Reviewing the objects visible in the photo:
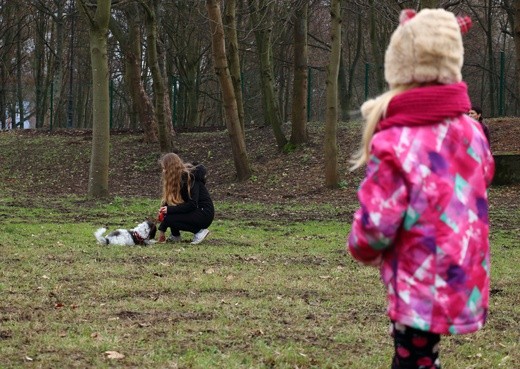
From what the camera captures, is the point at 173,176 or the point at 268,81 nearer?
the point at 173,176

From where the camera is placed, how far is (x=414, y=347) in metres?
3.90

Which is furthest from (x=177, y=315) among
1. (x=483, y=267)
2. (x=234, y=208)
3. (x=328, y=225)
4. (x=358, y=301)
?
(x=234, y=208)

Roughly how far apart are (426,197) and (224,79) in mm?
19136

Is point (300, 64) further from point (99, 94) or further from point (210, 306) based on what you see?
point (210, 306)

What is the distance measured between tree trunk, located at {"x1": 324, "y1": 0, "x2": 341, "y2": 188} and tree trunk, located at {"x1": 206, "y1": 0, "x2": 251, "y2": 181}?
9.03 feet

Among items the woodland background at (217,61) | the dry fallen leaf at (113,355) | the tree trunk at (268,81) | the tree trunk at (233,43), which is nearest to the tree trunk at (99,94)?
the woodland background at (217,61)

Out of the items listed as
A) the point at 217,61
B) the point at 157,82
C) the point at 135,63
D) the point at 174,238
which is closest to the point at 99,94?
the point at 217,61

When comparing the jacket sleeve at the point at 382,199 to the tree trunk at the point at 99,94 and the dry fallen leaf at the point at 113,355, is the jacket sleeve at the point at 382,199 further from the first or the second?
the tree trunk at the point at 99,94

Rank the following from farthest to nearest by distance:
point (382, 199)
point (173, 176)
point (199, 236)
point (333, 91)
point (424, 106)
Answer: point (333, 91), point (199, 236), point (173, 176), point (424, 106), point (382, 199)

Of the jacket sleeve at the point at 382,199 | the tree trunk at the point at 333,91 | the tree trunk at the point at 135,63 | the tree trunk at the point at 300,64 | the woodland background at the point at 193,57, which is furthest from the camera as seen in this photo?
the woodland background at the point at 193,57

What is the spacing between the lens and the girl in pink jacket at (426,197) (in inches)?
146

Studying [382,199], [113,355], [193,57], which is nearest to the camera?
[382,199]

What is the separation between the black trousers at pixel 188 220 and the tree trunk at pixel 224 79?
1038 cm

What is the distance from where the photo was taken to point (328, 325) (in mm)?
7078
